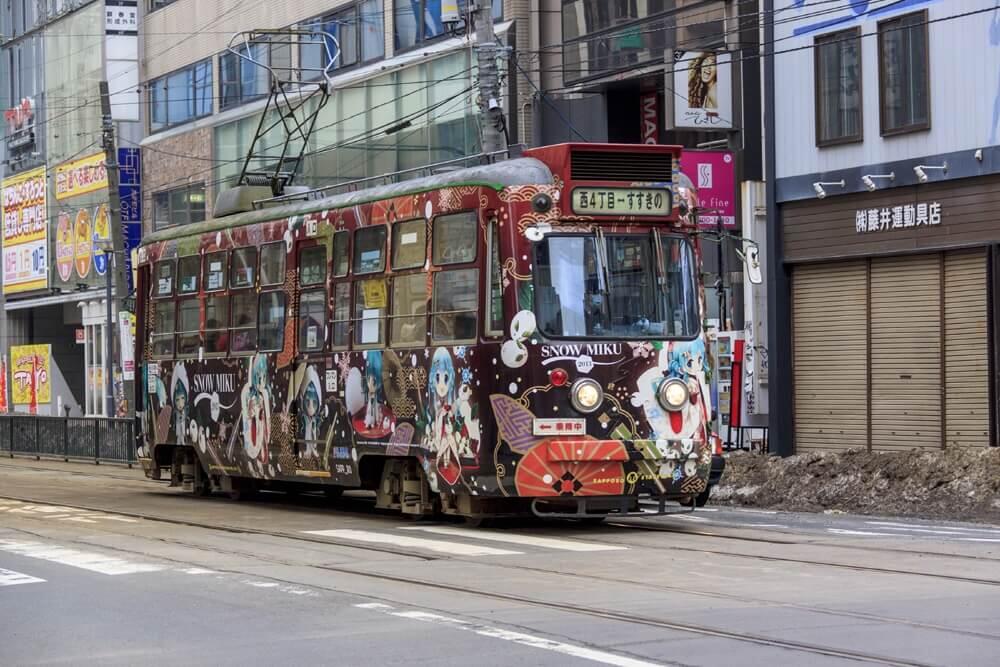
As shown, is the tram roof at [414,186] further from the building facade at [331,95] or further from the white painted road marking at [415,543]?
the building facade at [331,95]

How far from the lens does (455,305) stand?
16.4 metres

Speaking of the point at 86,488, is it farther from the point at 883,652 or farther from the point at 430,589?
the point at 883,652

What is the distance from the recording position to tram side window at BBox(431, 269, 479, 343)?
637 inches

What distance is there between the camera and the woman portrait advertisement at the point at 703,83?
90.4 ft

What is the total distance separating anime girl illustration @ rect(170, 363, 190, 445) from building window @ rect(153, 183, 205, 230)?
83.6ft

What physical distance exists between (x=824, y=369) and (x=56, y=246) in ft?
123

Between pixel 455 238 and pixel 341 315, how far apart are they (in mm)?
2354

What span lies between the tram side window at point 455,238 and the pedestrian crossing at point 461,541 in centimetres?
264

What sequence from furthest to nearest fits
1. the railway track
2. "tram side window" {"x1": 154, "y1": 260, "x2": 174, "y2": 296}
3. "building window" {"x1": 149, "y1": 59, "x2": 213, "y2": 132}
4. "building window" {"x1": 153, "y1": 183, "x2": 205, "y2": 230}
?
"building window" {"x1": 153, "y1": 183, "x2": 205, "y2": 230}
"building window" {"x1": 149, "y1": 59, "x2": 213, "y2": 132}
"tram side window" {"x1": 154, "y1": 260, "x2": 174, "y2": 296}
the railway track

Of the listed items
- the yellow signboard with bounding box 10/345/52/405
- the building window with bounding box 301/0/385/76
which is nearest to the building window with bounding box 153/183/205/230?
the building window with bounding box 301/0/385/76

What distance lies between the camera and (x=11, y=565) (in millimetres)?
13742

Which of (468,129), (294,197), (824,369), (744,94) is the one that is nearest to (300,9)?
(468,129)

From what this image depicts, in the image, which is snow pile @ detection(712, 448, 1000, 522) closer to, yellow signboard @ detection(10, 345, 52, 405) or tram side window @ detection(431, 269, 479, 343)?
tram side window @ detection(431, 269, 479, 343)

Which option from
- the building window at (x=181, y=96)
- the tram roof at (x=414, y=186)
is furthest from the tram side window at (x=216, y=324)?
the building window at (x=181, y=96)
